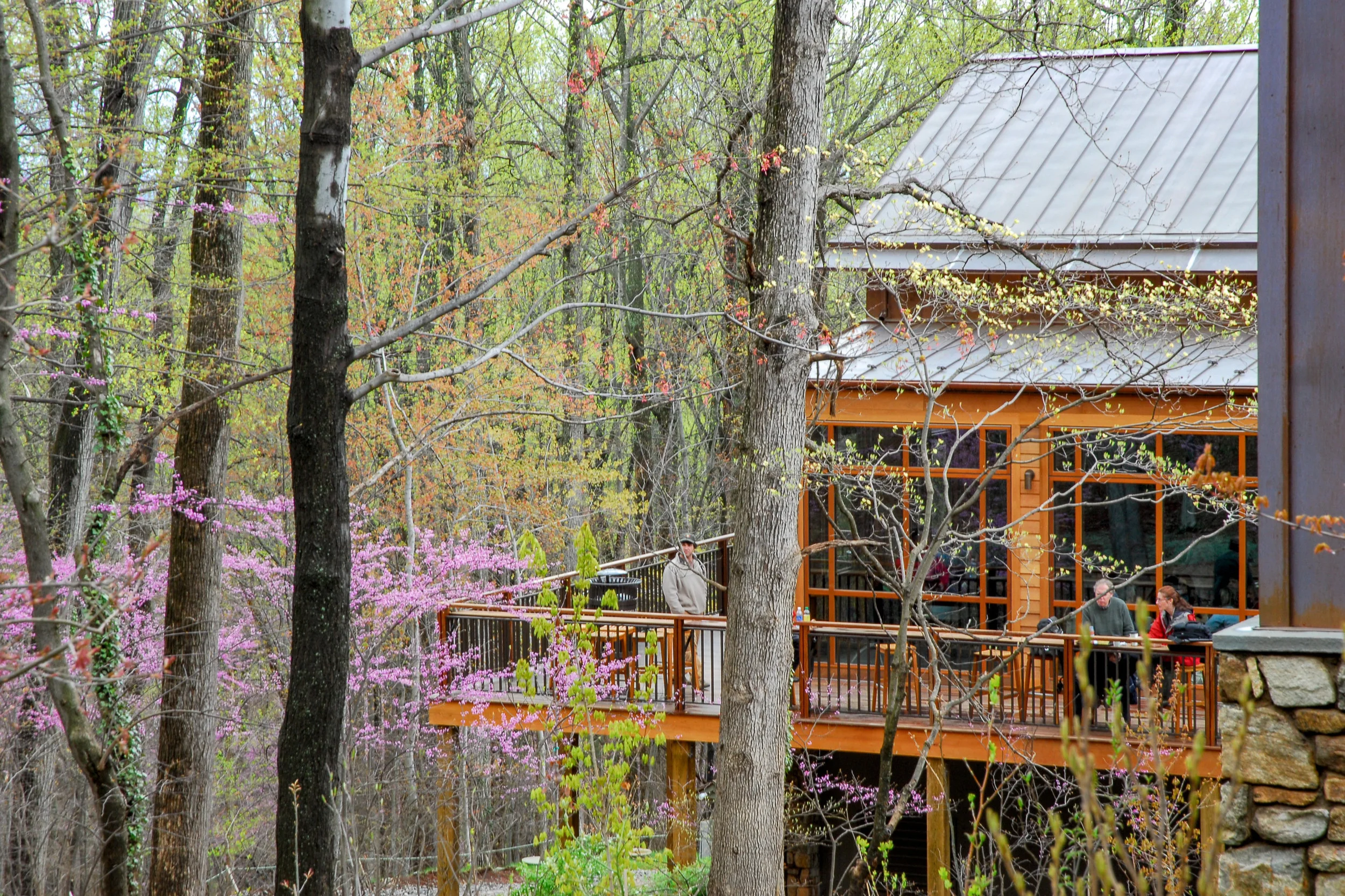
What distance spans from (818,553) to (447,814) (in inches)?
195

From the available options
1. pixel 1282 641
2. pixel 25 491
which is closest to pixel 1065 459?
pixel 1282 641

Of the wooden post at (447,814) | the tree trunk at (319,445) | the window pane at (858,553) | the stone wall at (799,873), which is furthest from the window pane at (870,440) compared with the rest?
the tree trunk at (319,445)

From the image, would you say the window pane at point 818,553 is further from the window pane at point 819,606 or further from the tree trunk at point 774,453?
the tree trunk at point 774,453

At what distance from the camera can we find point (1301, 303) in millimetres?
4371

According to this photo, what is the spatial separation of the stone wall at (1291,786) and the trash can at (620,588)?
7.85 m

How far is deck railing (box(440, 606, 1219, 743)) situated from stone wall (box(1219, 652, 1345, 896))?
3.45 metres

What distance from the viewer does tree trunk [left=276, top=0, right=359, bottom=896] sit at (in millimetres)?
5469

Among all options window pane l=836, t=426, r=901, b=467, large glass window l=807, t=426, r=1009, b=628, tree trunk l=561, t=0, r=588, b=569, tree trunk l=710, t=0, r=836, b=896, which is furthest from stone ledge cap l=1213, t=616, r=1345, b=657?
tree trunk l=561, t=0, r=588, b=569

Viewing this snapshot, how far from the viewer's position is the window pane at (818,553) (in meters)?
11.4

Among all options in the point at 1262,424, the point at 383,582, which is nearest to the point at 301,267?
the point at 1262,424

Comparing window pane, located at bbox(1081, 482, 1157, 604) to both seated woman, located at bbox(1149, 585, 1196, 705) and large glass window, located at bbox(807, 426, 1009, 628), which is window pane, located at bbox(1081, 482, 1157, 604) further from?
large glass window, located at bbox(807, 426, 1009, 628)

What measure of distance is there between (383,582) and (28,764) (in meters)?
4.03

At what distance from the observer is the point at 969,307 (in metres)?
11.0

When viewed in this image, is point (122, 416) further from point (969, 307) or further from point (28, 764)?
point (969, 307)
